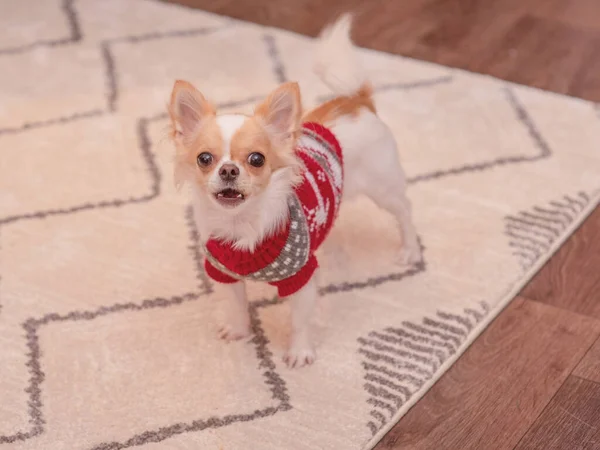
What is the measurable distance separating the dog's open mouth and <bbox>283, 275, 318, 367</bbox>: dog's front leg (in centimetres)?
26

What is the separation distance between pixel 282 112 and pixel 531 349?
27.5 inches

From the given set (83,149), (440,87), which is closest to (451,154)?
(440,87)

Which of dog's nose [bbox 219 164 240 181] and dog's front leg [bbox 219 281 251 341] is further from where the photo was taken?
dog's front leg [bbox 219 281 251 341]

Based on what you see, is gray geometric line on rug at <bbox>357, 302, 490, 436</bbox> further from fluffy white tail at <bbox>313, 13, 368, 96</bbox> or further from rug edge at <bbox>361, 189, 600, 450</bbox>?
fluffy white tail at <bbox>313, 13, 368, 96</bbox>

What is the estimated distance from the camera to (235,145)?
1.37 meters

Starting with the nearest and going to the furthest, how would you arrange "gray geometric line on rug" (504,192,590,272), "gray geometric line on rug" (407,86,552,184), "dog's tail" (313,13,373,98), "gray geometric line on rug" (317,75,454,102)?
1. "dog's tail" (313,13,373,98)
2. "gray geometric line on rug" (504,192,590,272)
3. "gray geometric line on rug" (407,86,552,184)
4. "gray geometric line on rug" (317,75,454,102)

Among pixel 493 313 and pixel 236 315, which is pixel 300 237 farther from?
pixel 493 313

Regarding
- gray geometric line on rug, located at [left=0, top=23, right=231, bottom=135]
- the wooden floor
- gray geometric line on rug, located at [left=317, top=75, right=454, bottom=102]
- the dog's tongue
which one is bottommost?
the wooden floor

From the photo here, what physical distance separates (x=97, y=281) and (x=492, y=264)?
2.79ft

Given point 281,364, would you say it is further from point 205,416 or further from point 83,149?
point 83,149

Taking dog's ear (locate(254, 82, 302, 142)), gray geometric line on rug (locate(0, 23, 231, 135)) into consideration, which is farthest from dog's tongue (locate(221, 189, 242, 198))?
gray geometric line on rug (locate(0, 23, 231, 135))

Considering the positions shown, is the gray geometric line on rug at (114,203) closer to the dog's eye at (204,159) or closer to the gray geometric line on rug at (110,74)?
the gray geometric line on rug at (110,74)

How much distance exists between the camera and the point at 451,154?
224 cm

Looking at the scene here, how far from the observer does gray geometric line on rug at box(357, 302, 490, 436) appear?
156 centimetres
